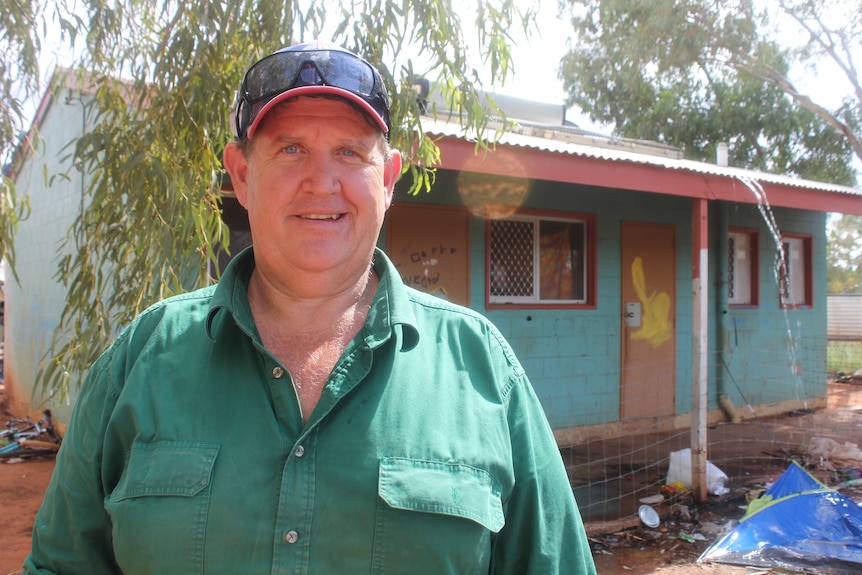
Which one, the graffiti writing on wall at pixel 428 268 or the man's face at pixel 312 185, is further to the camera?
the graffiti writing on wall at pixel 428 268

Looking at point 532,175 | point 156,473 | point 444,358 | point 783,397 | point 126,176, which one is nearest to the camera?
point 156,473

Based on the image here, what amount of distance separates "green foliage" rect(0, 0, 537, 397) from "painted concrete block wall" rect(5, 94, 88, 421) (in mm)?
5077

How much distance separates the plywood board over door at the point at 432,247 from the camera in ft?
23.5

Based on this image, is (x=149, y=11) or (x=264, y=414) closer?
(x=264, y=414)

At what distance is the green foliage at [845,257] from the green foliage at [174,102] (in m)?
57.5

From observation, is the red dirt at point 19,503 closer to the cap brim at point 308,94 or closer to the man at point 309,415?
the man at point 309,415

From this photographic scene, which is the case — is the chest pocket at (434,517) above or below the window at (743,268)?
below

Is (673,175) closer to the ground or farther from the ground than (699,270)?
farther from the ground

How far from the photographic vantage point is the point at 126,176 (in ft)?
10.4

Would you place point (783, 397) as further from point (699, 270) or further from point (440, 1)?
point (440, 1)

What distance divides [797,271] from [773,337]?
1.37 m

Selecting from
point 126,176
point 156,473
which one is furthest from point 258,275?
point 126,176

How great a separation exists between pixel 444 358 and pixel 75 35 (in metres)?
2.86

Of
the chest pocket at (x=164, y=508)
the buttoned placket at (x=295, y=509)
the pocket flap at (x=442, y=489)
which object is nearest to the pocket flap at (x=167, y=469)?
the chest pocket at (x=164, y=508)
